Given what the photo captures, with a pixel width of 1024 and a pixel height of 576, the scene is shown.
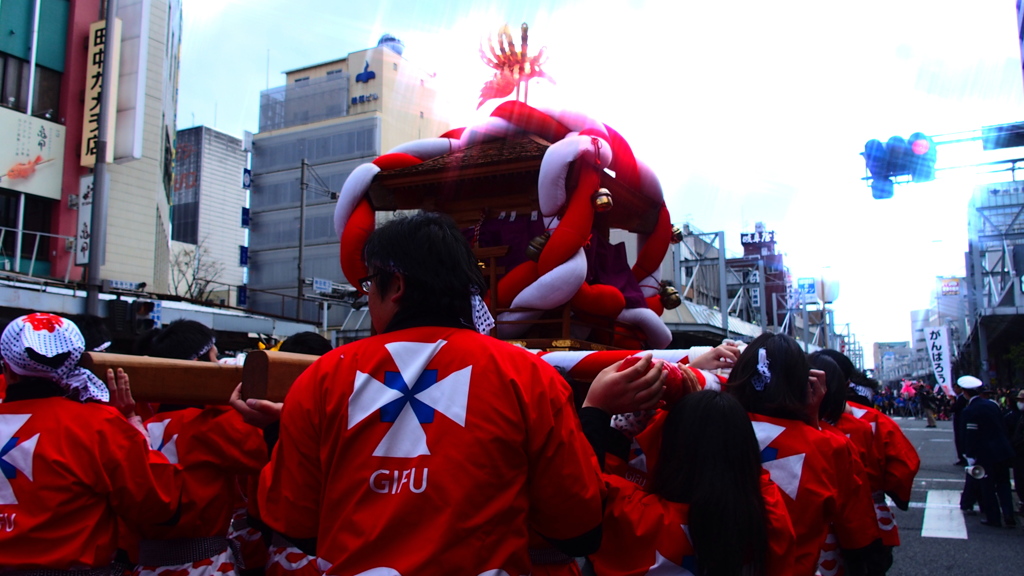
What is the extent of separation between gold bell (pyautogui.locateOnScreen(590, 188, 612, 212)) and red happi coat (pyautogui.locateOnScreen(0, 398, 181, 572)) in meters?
3.19

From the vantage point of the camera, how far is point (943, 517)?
9984 millimetres

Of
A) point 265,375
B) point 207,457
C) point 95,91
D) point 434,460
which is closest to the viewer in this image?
point 434,460

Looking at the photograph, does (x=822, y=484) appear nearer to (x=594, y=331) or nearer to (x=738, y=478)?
(x=738, y=478)

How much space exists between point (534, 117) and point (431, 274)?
3.97 metres

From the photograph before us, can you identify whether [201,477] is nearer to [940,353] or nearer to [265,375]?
[265,375]

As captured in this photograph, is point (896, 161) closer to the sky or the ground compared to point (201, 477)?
closer to the sky

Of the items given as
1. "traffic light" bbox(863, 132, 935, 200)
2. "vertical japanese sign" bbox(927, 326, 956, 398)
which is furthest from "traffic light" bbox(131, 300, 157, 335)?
"vertical japanese sign" bbox(927, 326, 956, 398)

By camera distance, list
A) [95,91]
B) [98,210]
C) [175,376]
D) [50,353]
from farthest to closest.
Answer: [95,91], [98,210], [175,376], [50,353]

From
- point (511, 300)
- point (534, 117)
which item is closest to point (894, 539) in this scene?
point (511, 300)

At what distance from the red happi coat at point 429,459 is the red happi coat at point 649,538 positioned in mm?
419

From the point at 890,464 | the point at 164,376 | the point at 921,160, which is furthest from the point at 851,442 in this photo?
the point at 921,160

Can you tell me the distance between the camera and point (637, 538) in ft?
7.80

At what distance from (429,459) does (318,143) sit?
41658mm

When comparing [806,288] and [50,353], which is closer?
[50,353]
